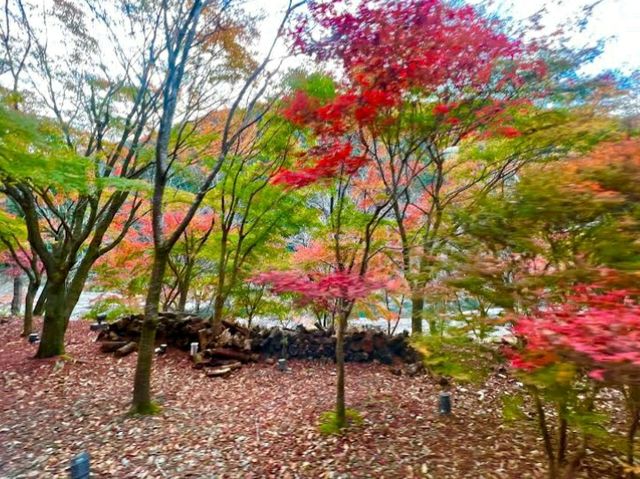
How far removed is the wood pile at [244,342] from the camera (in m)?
6.90

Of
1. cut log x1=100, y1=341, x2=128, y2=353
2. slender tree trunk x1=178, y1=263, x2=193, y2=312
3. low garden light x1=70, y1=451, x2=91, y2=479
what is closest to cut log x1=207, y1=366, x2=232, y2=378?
cut log x1=100, y1=341, x2=128, y2=353

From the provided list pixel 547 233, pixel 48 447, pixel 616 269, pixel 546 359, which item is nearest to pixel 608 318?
pixel 546 359

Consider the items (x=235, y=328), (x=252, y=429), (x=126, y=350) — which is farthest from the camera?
(x=235, y=328)

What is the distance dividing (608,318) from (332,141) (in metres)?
3.81

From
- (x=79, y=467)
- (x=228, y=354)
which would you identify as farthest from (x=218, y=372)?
(x=79, y=467)

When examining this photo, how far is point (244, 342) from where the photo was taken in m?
7.22

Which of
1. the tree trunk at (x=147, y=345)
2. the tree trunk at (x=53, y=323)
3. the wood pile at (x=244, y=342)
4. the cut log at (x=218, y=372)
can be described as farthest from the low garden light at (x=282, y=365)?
the tree trunk at (x=53, y=323)

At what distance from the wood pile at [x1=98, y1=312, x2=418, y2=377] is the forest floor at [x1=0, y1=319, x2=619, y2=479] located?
1.95ft

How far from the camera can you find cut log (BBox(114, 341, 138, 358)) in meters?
6.91

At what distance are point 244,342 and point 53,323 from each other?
10.7 ft

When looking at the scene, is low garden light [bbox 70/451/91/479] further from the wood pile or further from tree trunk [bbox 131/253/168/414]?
the wood pile

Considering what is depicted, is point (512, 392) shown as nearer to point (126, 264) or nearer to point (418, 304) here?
point (418, 304)

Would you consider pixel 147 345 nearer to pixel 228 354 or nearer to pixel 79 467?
pixel 79 467

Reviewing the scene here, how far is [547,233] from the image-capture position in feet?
8.32
